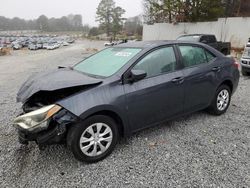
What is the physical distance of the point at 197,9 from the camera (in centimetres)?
2197

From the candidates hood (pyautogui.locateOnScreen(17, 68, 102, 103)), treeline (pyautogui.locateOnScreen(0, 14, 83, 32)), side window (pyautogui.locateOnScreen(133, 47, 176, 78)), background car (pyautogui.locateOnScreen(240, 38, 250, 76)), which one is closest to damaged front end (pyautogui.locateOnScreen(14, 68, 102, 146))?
hood (pyautogui.locateOnScreen(17, 68, 102, 103))

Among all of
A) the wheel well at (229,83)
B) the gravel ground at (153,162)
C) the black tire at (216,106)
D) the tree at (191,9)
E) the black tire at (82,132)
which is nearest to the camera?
the gravel ground at (153,162)

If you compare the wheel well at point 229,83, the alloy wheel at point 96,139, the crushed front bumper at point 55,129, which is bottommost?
the alloy wheel at point 96,139

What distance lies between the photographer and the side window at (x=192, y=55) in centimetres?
348

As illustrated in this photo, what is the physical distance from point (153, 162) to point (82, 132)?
3.20ft

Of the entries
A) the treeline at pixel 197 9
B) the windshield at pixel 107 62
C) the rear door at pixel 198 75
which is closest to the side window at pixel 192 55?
the rear door at pixel 198 75

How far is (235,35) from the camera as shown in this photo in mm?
17922

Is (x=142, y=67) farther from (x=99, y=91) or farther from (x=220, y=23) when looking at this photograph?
(x=220, y=23)

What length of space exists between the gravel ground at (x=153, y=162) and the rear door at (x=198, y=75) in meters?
0.45

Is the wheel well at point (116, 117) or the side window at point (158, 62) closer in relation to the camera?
the wheel well at point (116, 117)

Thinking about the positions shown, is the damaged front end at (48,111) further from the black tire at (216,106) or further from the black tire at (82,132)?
the black tire at (216,106)

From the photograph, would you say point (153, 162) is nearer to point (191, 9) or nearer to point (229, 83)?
point (229, 83)

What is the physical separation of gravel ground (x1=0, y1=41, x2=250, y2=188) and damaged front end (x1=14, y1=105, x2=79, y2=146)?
0.45m

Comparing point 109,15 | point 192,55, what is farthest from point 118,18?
point 192,55
